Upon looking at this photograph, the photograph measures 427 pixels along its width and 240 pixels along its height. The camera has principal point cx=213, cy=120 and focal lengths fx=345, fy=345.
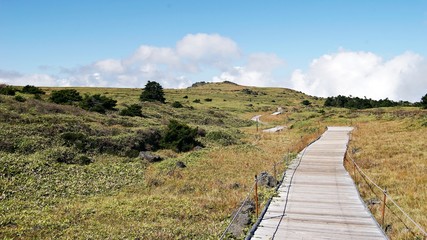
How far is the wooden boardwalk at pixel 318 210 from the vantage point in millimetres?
11047

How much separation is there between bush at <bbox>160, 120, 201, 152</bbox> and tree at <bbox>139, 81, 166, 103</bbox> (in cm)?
4013

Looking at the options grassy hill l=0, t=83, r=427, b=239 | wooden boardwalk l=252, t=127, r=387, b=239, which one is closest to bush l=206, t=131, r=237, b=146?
grassy hill l=0, t=83, r=427, b=239

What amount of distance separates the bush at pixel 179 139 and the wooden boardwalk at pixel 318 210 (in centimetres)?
1425

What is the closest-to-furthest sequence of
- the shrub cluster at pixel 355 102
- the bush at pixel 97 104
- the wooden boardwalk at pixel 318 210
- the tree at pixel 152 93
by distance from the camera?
1. the wooden boardwalk at pixel 318 210
2. the bush at pixel 97 104
3. the tree at pixel 152 93
4. the shrub cluster at pixel 355 102

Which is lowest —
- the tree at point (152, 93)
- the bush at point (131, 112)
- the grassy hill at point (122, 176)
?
the grassy hill at point (122, 176)

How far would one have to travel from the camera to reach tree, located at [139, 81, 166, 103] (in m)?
76.0

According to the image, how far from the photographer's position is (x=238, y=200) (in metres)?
16.8

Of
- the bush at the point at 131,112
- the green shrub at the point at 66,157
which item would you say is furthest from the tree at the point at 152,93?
the green shrub at the point at 66,157

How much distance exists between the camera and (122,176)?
22672mm

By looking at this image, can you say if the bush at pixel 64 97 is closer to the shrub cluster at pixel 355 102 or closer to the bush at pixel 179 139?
the bush at pixel 179 139

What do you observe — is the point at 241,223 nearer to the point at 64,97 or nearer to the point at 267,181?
the point at 267,181

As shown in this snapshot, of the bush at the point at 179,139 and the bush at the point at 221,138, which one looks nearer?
the bush at the point at 179,139

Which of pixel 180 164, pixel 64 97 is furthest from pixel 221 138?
pixel 64 97

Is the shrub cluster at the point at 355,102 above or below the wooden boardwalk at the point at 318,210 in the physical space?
above
